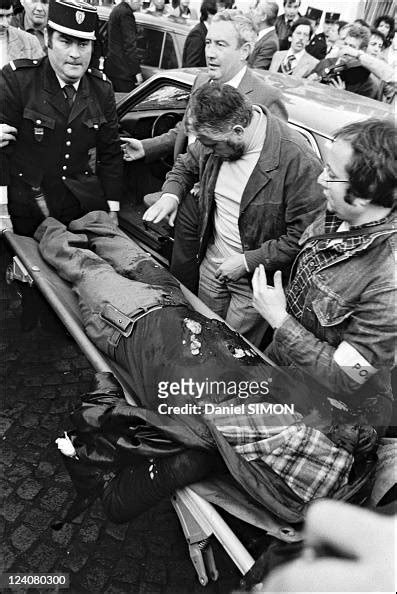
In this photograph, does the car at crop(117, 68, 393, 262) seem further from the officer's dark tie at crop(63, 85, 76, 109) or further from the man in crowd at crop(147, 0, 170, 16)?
the man in crowd at crop(147, 0, 170, 16)

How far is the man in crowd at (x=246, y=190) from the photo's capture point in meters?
2.19

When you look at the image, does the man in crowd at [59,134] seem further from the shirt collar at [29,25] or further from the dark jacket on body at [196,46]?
the dark jacket on body at [196,46]

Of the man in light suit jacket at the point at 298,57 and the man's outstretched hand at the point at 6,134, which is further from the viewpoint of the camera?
the man in light suit jacket at the point at 298,57

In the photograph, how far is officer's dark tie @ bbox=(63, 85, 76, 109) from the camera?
294 centimetres

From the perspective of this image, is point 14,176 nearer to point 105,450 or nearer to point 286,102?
point 286,102

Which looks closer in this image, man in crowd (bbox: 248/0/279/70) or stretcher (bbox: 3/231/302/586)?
stretcher (bbox: 3/231/302/586)

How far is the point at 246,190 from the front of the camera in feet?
7.77

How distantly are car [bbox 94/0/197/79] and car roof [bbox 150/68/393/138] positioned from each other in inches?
126

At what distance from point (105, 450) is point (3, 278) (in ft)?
7.20

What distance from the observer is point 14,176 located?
305 cm

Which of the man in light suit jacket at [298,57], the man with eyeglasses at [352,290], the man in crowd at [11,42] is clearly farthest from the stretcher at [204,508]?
the man in light suit jacket at [298,57]

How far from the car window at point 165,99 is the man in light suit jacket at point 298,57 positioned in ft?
4.51

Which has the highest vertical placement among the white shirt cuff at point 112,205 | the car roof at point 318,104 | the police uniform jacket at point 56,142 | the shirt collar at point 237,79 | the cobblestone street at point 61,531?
the shirt collar at point 237,79

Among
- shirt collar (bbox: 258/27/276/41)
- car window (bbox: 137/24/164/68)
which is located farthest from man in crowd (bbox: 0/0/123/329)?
car window (bbox: 137/24/164/68)
